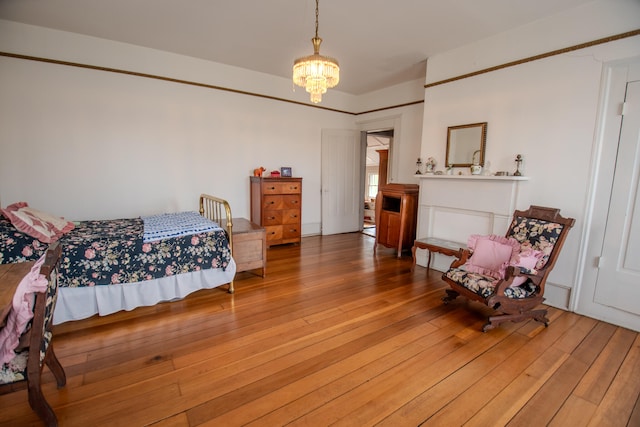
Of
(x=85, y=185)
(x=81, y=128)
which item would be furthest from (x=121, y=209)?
(x=81, y=128)

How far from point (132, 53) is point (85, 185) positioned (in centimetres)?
190

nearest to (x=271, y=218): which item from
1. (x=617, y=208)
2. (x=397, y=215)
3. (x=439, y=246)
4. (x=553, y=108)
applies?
(x=397, y=215)

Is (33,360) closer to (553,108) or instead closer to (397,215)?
(397,215)

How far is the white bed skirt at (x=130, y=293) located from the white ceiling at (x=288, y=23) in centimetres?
272

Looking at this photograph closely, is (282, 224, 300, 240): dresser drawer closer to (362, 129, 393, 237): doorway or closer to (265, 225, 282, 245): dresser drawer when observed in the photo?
(265, 225, 282, 245): dresser drawer

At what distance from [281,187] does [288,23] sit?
96.3 inches

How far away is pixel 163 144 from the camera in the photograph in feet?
14.1

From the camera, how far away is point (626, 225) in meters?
2.60

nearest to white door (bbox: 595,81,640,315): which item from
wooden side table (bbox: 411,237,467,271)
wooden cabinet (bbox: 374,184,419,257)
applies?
wooden side table (bbox: 411,237,467,271)

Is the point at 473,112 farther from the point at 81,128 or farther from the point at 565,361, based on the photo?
the point at 81,128

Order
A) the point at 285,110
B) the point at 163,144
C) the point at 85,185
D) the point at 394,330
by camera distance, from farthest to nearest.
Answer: the point at 285,110
the point at 163,144
the point at 85,185
the point at 394,330

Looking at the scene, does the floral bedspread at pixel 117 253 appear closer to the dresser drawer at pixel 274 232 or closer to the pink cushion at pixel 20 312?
the pink cushion at pixel 20 312

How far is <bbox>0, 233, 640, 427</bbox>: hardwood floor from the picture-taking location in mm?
1627

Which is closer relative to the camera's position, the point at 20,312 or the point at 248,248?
the point at 20,312
